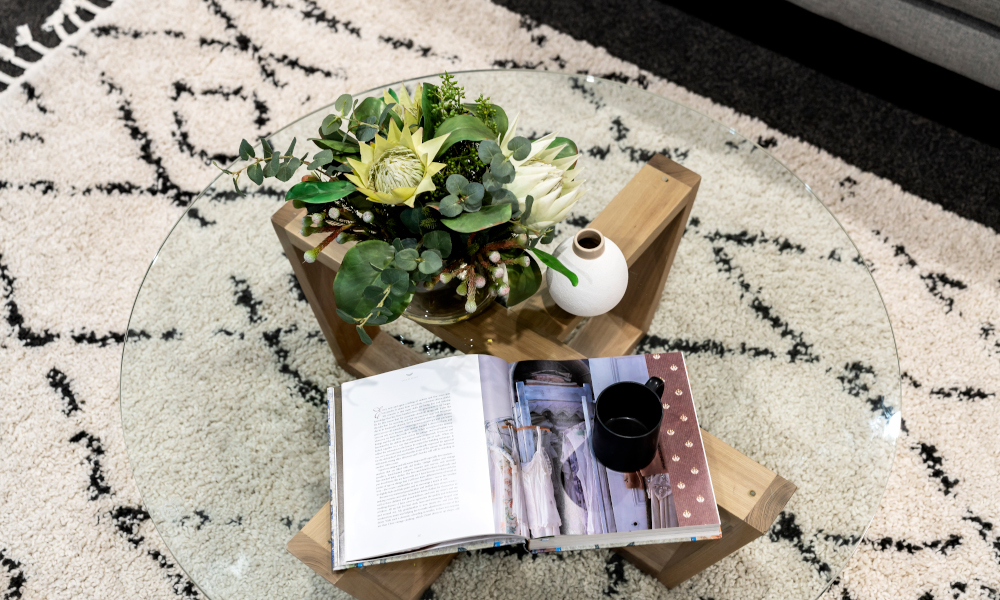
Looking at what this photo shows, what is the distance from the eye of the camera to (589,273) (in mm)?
843

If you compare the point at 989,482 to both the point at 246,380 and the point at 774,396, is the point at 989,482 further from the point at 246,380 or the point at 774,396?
the point at 246,380

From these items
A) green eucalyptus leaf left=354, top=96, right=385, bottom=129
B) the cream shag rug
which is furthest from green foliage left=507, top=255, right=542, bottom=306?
the cream shag rug

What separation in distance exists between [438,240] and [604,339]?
0.48 m

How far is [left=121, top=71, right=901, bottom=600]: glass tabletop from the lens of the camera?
2.81 ft

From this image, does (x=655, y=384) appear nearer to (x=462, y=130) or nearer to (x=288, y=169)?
(x=462, y=130)

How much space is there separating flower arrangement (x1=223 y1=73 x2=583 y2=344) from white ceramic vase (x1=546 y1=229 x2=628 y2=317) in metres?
0.07

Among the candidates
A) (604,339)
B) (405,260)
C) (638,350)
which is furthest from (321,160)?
(638,350)

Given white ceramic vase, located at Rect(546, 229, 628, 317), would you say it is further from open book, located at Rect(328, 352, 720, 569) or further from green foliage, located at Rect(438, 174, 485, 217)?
green foliage, located at Rect(438, 174, 485, 217)

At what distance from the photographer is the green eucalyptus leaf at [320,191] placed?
714 mm

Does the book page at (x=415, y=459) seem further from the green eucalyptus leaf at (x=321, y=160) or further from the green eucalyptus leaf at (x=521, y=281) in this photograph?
the green eucalyptus leaf at (x=321, y=160)

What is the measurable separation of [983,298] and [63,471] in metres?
1.64

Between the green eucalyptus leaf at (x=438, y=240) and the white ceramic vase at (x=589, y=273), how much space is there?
7.2 inches

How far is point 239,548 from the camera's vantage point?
2.73 ft

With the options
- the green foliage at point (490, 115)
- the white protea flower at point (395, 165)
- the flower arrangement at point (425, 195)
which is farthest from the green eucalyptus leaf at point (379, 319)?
the green foliage at point (490, 115)
